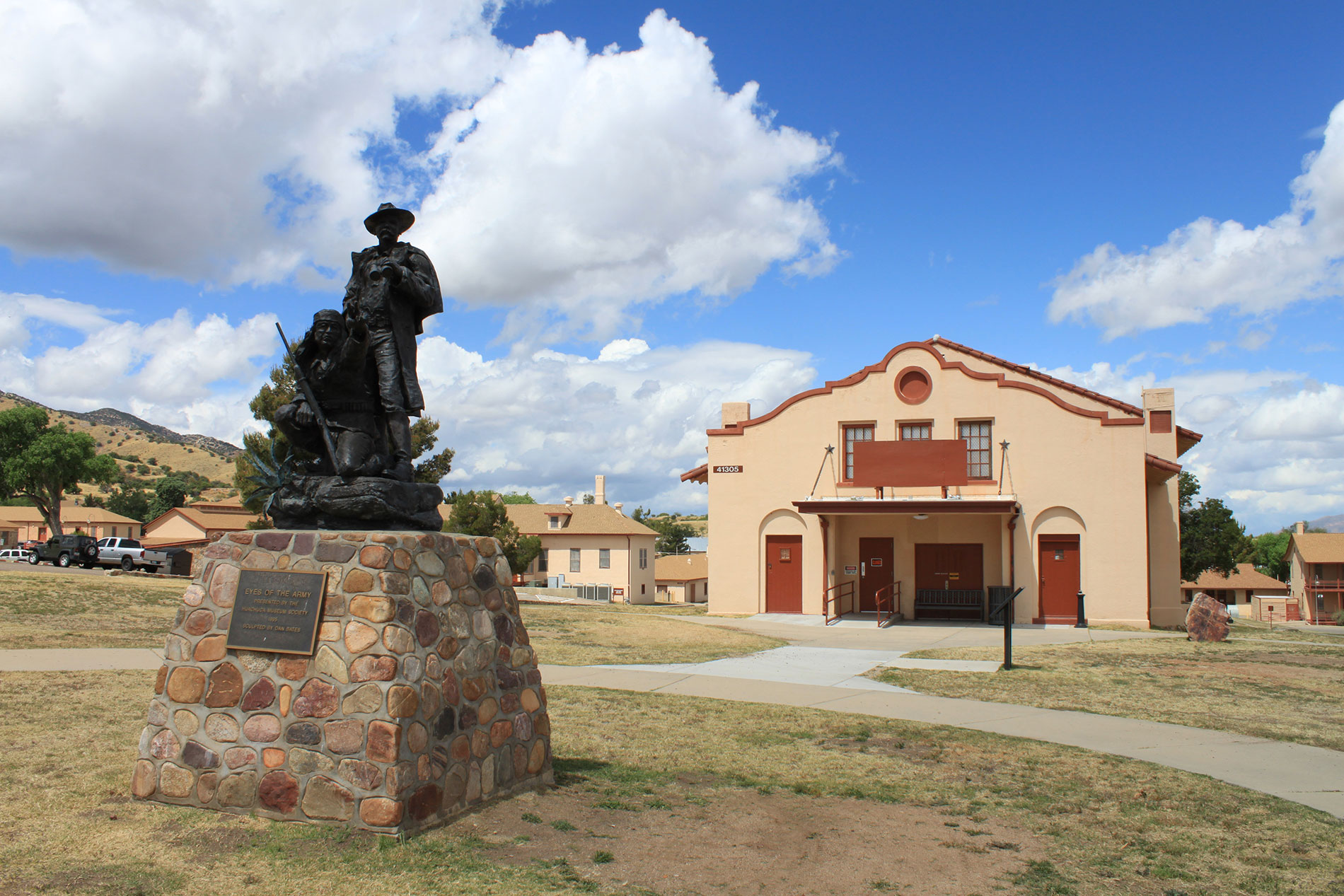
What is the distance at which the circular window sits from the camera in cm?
2592

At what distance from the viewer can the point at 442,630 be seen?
576cm

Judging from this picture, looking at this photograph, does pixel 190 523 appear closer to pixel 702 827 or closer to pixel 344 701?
pixel 344 701

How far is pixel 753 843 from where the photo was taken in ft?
17.9

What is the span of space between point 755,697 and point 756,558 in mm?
16166

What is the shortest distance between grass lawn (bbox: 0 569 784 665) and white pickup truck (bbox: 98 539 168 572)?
1256 centimetres

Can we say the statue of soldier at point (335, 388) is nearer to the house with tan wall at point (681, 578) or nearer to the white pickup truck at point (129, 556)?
the white pickup truck at point (129, 556)

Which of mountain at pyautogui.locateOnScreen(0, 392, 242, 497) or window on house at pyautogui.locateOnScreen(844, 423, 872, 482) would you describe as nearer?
window on house at pyautogui.locateOnScreen(844, 423, 872, 482)

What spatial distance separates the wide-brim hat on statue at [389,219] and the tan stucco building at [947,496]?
1907 cm

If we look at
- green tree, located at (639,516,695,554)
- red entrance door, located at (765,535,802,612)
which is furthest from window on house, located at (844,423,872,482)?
green tree, located at (639,516,695,554)

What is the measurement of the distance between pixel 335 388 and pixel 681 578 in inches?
2078

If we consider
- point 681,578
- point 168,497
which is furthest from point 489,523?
point 168,497

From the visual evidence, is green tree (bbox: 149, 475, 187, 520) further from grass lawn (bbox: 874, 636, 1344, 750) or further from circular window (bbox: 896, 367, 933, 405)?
grass lawn (bbox: 874, 636, 1344, 750)

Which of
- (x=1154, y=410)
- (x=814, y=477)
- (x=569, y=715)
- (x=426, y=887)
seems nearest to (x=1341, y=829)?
(x=426, y=887)

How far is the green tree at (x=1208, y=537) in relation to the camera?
139 feet
